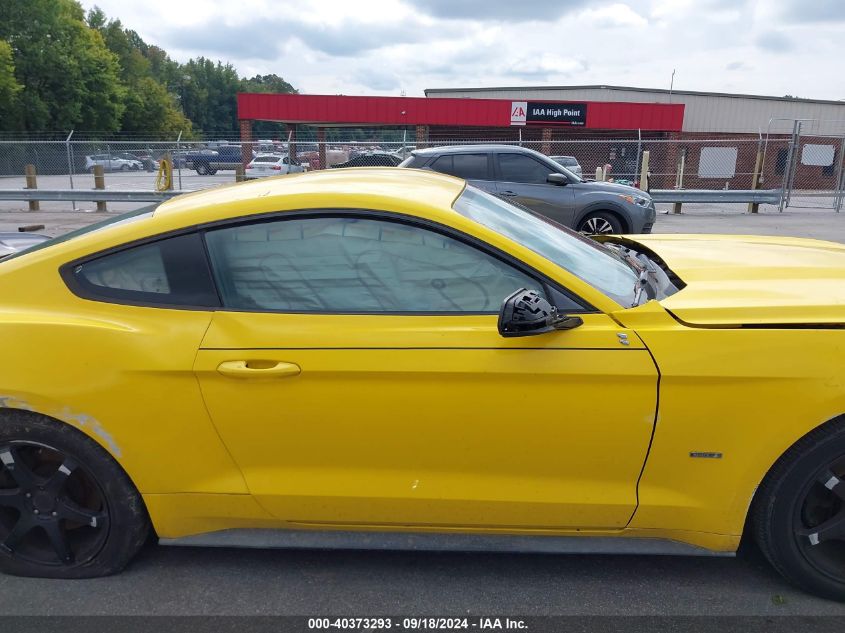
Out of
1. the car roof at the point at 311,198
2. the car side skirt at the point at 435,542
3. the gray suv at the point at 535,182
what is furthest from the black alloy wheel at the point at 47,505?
the gray suv at the point at 535,182

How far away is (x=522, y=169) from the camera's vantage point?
33.1 ft

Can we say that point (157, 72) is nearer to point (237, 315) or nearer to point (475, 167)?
point (475, 167)

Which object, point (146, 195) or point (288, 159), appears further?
point (288, 159)

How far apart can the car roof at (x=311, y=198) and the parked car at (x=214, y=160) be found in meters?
18.7

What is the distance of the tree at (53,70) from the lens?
5116cm

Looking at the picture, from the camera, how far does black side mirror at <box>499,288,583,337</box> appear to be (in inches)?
85.6

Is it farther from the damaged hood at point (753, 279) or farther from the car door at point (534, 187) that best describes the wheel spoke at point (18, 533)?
the car door at point (534, 187)

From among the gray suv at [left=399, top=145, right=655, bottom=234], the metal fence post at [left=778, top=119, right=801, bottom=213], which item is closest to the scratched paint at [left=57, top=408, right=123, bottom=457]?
the gray suv at [left=399, top=145, right=655, bottom=234]

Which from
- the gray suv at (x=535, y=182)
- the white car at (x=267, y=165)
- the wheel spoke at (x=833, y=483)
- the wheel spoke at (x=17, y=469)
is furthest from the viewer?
the white car at (x=267, y=165)

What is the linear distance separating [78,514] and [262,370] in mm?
990

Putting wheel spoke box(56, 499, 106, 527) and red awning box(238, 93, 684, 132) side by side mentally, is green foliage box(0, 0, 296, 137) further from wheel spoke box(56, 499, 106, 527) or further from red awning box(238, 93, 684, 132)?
wheel spoke box(56, 499, 106, 527)

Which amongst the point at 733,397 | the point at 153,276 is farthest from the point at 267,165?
the point at 733,397

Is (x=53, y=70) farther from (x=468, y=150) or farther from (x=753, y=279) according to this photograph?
(x=753, y=279)

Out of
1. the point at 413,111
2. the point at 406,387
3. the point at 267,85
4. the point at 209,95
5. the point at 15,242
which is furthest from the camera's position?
the point at 267,85
